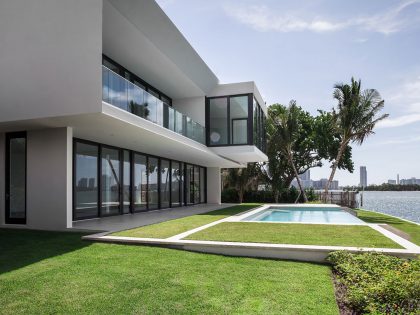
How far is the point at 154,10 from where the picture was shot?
11234mm

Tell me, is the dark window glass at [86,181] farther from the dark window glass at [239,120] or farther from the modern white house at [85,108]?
the dark window glass at [239,120]

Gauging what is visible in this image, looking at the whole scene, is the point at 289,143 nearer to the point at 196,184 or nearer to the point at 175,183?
the point at 196,184

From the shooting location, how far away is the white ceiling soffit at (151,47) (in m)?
10.6

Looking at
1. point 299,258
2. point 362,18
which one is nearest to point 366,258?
point 299,258

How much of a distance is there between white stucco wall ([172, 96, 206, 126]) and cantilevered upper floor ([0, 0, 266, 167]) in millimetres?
3116

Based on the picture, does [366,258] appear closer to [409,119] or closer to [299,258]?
[299,258]

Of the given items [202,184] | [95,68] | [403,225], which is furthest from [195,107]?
[403,225]

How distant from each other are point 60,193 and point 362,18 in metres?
11.2

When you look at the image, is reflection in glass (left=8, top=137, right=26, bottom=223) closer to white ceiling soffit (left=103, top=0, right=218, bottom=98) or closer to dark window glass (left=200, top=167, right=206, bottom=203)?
white ceiling soffit (left=103, top=0, right=218, bottom=98)

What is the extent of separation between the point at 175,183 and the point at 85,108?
1172 centimetres

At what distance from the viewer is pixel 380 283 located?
14.9 ft

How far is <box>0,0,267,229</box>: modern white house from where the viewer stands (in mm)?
8852

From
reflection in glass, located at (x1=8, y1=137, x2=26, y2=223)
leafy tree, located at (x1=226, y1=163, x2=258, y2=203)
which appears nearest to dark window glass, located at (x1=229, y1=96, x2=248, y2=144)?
leafy tree, located at (x1=226, y1=163, x2=258, y2=203)

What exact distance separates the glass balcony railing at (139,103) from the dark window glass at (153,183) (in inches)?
103
